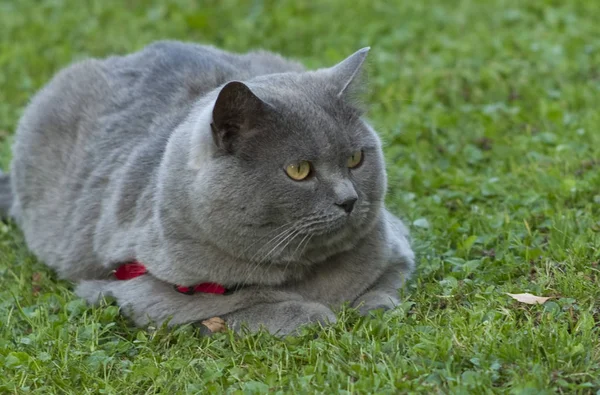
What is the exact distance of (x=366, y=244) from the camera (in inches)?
143

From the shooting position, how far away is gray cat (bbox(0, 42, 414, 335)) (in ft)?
10.7

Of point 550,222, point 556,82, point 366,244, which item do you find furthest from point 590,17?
point 366,244

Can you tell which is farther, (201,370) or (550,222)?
(550,222)

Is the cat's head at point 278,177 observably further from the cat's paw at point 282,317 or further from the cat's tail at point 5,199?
the cat's tail at point 5,199

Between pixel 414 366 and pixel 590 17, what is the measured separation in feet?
13.9

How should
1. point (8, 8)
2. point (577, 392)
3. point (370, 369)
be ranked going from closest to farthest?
point (577, 392), point (370, 369), point (8, 8)

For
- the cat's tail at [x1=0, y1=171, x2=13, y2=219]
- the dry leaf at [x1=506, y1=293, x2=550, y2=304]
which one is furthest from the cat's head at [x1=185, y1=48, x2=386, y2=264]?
the cat's tail at [x1=0, y1=171, x2=13, y2=219]

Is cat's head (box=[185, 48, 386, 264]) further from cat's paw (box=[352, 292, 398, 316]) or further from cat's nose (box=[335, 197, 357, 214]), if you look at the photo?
cat's paw (box=[352, 292, 398, 316])

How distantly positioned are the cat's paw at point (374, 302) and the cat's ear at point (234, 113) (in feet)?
2.53

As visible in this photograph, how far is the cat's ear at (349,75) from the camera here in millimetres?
3480

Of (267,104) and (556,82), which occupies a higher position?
(267,104)

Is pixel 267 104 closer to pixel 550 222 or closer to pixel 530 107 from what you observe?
pixel 550 222

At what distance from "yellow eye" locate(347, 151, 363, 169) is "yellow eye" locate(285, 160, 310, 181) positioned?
19cm

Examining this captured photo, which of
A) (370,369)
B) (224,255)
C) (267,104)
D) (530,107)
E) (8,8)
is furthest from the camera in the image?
(8,8)
